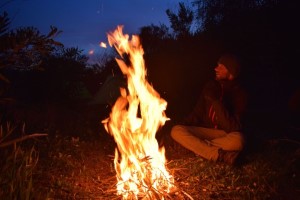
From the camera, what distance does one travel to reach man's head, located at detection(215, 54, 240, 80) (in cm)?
590

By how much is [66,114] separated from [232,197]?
5.48 metres

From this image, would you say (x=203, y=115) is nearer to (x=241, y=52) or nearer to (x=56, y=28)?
(x=56, y=28)

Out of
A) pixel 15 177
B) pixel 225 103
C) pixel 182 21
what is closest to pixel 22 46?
pixel 15 177

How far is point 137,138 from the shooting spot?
5.10 meters

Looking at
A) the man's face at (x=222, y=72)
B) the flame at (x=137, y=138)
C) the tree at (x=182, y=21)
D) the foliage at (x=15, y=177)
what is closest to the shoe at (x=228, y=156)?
the flame at (x=137, y=138)

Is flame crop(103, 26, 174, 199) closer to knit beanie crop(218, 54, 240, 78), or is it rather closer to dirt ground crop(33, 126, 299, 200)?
dirt ground crop(33, 126, 299, 200)

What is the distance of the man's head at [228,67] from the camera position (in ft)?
19.4

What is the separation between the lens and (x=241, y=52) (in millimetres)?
10336

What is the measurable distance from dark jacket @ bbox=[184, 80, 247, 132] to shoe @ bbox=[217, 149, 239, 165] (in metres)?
0.42

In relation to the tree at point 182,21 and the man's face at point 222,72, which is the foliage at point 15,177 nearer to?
the man's face at point 222,72

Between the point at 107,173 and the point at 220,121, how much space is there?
1925mm

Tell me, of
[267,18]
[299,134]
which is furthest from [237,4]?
[299,134]

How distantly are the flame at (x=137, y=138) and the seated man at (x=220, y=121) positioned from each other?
28.4 inches

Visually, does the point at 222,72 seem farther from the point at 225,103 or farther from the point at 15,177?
the point at 15,177
